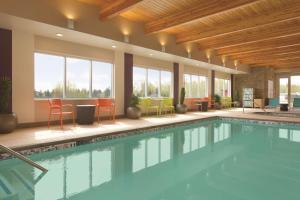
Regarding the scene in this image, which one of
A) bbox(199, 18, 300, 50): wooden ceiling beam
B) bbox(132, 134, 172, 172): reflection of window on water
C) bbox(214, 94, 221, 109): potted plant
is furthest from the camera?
bbox(214, 94, 221, 109): potted plant

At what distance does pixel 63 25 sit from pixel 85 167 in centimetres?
375

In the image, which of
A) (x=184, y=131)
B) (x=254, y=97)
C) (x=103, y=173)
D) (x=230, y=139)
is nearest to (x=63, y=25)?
(x=103, y=173)

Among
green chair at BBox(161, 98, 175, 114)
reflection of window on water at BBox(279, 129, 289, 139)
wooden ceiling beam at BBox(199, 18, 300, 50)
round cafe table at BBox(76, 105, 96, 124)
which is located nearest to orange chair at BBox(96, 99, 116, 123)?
round cafe table at BBox(76, 105, 96, 124)

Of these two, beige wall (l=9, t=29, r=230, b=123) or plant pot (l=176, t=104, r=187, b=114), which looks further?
plant pot (l=176, t=104, r=187, b=114)

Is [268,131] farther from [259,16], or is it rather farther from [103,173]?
[103,173]

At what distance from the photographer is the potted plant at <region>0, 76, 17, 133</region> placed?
5547mm

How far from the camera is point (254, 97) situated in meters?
16.8

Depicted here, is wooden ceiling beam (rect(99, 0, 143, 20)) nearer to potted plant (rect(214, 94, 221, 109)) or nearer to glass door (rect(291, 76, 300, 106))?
potted plant (rect(214, 94, 221, 109))

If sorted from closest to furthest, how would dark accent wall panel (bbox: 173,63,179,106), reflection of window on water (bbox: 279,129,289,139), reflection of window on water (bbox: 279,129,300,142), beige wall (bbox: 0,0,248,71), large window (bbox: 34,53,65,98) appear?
1. beige wall (bbox: 0,0,248,71)
2. reflection of window on water (bbox: 279,129,300,142)
3. reflection of window on water (bbox: 279,129,289,139)
4. large window (bbox: 34,53,65,98)
5. dark accent wall panel (bbox: 173,63,179,106)

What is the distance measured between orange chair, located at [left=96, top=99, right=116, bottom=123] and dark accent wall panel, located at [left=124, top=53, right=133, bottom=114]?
656mm

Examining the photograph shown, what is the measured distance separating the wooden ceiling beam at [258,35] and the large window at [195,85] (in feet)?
9.31

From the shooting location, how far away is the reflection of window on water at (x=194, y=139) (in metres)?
5.45

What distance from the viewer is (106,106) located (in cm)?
829

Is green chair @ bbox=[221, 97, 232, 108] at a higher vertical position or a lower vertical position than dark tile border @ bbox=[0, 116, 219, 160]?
higher
